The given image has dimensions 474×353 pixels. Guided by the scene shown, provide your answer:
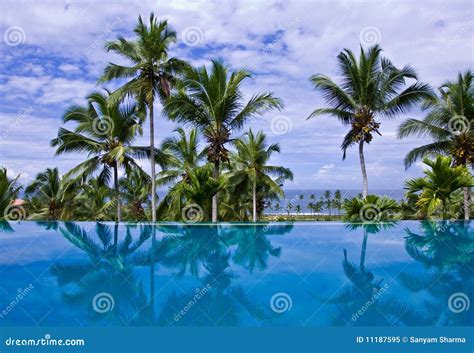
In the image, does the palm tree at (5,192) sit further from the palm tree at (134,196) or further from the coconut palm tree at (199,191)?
the palm tree at (134,196)

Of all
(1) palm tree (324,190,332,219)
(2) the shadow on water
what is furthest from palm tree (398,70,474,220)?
(1) palm tree (324,190,332,219)

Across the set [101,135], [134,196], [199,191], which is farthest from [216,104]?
[134,196]

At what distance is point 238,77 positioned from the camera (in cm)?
1298

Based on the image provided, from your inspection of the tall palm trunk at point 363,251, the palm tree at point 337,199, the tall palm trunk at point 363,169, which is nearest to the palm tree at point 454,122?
the tall palm trunk at point 363,169

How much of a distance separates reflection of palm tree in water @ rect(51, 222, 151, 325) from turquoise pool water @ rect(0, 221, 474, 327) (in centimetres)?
2

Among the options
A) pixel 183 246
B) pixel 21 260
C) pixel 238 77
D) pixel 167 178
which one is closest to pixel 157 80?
pixel 238 77

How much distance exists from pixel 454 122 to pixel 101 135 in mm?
12978

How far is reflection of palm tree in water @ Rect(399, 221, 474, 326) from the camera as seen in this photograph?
4516 mm

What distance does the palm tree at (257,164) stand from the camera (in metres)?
19.5

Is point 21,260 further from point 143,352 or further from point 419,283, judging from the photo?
point 419,283

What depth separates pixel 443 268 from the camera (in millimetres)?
6305

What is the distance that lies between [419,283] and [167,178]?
49.0ft

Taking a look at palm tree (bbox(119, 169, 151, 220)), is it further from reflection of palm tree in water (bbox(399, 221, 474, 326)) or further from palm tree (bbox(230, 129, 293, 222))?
reflection of palm tree in water (bbox(399, 221, 474, 326))

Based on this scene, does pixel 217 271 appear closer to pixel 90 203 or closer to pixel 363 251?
pixel 363 251
